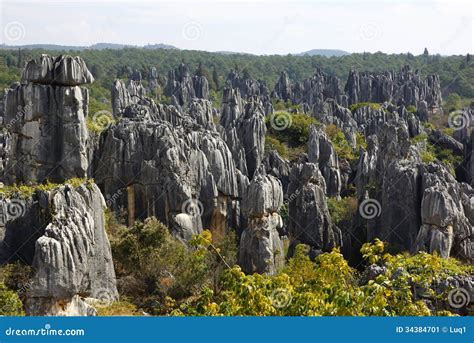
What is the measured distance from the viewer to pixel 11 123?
20.1 metres

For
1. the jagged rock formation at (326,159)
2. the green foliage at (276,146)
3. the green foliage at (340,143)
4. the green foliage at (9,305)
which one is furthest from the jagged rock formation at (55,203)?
the green foliage at (340,143)

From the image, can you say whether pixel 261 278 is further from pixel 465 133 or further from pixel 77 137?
pixel 465 133

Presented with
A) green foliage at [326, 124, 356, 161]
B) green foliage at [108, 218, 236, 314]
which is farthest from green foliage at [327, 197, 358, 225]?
green foliage at [108, 218, 236, 314]

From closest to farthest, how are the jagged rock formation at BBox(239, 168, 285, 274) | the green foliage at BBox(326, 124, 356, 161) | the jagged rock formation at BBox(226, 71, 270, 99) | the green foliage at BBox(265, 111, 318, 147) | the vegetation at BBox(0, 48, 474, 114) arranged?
the jagged rock formation at BBox(239, 168, 285, 274), the green foliage at BBox(326, 124, 356, 161), the green foliage at BBox(265, 111, 318, 147), the jagged rock formation at BBox(226, 71, 270, 99), the vegetation at BBox(0, 48, 474, 114)

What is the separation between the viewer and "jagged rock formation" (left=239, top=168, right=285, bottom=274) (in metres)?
21.2

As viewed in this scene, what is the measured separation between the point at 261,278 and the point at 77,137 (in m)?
12.4

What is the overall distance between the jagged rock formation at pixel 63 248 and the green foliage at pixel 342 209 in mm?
14811

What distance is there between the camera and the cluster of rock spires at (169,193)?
52.0ft

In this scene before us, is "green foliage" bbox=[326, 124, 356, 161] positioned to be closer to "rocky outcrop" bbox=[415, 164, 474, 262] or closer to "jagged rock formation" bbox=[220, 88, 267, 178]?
"jagged rock formation" bbox=[220, 88, 267, 178]

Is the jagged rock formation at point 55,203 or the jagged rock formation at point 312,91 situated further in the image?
the jagged rock formation at point 312,91

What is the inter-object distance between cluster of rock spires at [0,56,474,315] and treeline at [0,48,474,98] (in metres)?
62.6

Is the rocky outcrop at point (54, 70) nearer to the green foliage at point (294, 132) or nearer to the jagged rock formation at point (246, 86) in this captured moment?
the green foliage at point (294, 132)

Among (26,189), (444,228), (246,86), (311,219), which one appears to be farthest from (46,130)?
(246,86)

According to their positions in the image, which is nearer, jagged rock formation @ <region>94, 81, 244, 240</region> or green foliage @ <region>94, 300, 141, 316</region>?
green foliage @ <region>94, 300, 141, 316</region>
